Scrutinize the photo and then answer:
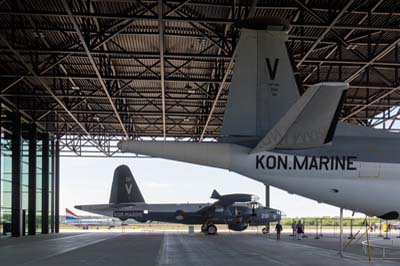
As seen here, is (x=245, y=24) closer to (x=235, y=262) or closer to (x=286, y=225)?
(x=235, y=262)

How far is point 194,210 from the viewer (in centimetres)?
4716

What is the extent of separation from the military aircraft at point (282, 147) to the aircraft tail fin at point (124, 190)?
4358 centimetres

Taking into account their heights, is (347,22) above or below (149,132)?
above

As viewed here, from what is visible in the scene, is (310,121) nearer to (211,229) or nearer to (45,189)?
(211,229)

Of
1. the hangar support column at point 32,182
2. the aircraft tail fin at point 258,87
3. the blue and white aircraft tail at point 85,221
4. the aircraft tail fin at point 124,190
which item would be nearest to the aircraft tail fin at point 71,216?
the blue and white aircraft tail at point 85,221

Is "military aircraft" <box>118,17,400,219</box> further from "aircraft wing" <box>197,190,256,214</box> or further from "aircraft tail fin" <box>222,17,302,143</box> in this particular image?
"aircraft wing" <box>197,190,256,214</box>

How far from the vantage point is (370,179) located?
9.48m

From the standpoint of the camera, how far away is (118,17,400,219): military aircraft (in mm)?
9078

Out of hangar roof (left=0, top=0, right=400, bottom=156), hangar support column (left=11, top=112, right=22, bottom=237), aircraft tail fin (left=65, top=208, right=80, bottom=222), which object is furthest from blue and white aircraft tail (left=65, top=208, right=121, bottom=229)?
hangar roof (left=0, top=0, right=400, bottom=156)

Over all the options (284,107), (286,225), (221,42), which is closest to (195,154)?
(284,107)

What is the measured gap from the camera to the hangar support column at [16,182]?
36.8 metres

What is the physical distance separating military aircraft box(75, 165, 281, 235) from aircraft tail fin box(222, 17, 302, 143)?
115 feet

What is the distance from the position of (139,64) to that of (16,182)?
14620 millimetres

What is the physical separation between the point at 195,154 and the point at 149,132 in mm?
41673
